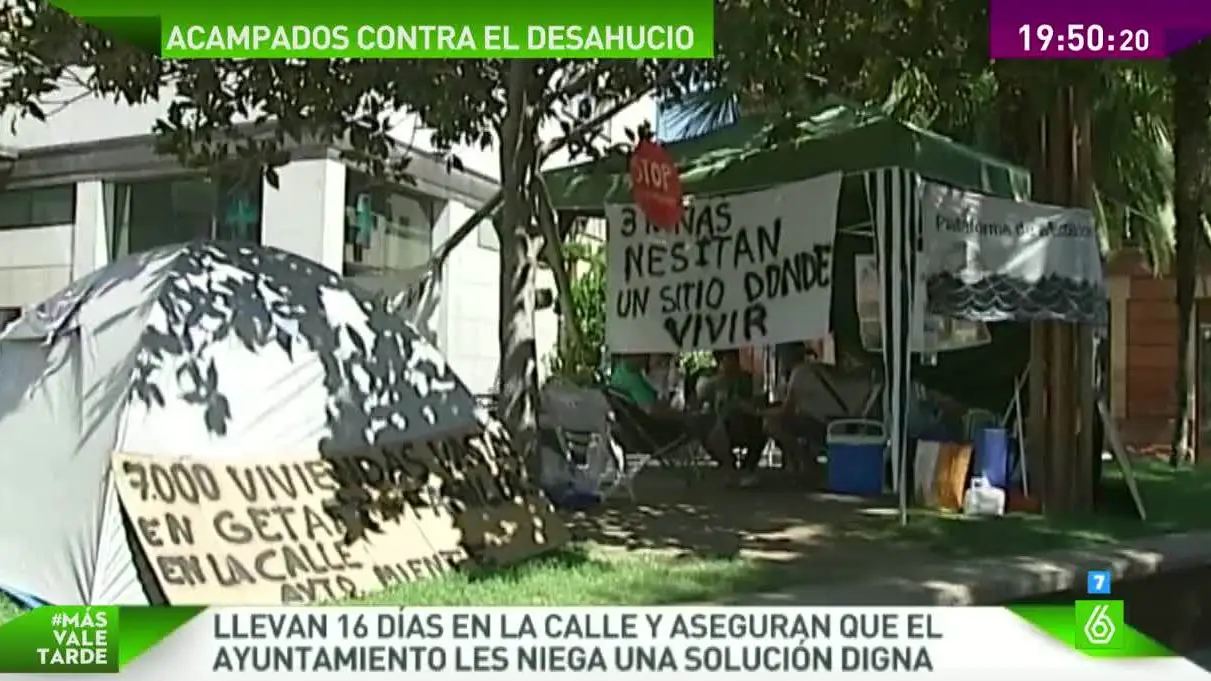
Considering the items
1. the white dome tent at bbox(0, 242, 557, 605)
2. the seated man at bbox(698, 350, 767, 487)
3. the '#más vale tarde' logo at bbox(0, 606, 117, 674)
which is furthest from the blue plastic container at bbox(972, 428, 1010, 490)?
the '#más vale tarde' logo at bbox(0, 606, 117, 674)

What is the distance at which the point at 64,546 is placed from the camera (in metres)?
6.10

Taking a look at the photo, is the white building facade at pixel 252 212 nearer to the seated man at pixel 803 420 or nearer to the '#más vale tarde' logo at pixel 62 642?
the seated man at pixel 803 420

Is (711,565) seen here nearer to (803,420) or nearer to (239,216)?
(803,420)

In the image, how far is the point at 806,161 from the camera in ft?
30.0

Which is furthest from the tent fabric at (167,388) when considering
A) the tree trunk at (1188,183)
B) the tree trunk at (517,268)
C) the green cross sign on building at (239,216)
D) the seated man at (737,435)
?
the tree trunk at (1188,183)

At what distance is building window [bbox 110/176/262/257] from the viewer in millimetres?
9312

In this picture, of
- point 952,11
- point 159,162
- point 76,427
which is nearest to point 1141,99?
point 952,11

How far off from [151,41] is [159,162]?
437 centimetres

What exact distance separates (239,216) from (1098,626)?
6.42 metres

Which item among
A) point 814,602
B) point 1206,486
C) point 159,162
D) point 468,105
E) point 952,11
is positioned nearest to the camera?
point 814,602

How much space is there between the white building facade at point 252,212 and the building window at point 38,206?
2cm

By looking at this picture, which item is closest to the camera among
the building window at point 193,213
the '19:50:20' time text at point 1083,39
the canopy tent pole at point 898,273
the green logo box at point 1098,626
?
A: the green logo box at point 1098,626

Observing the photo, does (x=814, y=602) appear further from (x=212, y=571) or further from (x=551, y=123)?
(x=551, y=123)

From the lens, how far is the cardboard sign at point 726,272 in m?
8.00
